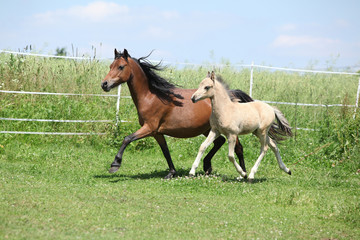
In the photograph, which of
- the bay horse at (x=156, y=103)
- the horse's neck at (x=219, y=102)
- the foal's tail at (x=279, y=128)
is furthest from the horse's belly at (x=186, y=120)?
the foal's tail at (x=279, y=128)

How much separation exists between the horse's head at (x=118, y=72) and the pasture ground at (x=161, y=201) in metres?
1.81

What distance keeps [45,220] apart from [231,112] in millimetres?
3828

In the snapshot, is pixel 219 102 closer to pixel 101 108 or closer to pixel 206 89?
pixel 206 89

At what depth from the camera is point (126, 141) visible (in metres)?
8.55

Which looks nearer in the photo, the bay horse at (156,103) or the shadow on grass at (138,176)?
the bay horse at (156,103)

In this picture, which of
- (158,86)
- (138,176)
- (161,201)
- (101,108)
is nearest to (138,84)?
(158,86)

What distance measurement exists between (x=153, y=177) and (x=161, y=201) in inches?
87.7

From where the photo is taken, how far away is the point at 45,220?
571 centimetres

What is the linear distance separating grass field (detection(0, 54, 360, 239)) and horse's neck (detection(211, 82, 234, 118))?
48.7 inches

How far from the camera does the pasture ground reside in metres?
5.66

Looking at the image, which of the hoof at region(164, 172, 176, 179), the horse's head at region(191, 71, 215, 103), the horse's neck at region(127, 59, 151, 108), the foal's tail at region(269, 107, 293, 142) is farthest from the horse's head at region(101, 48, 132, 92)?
the foal's tail at region(269, 107, 293, 142)

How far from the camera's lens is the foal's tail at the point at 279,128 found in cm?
916

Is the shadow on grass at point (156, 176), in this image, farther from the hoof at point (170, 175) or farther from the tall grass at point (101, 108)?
the tall grass at point (101, 108)

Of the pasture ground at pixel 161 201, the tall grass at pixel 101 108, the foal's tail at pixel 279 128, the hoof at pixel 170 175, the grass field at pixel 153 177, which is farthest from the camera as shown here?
the tall grass at pixel 101 108
